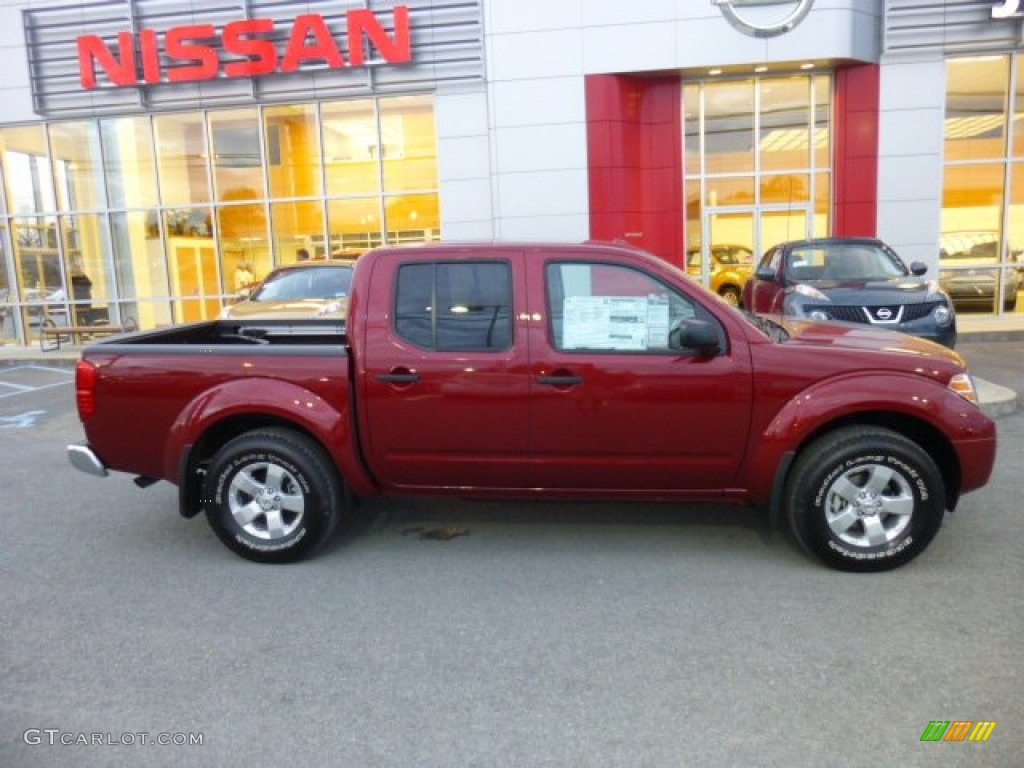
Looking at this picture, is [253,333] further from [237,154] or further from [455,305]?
[237,154]

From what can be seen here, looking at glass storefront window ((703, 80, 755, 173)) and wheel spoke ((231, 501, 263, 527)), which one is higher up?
glass storefront window ((703, 80, 755, 173))

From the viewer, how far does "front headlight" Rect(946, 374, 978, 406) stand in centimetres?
429

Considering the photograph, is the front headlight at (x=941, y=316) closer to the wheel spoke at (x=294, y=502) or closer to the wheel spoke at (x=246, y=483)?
the wheel spoke at (x=294, y=502)

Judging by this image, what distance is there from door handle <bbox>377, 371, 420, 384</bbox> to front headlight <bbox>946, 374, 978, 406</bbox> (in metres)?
2.93

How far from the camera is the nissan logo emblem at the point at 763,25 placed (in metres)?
13.9

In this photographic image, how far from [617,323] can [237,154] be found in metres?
14.6

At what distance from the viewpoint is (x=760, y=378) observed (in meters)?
4.25

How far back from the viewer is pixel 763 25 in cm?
1413

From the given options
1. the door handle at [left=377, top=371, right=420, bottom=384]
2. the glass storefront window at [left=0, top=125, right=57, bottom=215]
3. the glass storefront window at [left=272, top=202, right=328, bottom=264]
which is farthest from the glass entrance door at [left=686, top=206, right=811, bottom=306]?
the glass storefront window at [left=0, top=125, right=57, bottom=215]

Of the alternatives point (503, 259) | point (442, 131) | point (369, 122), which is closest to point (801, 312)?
point (503, 259)

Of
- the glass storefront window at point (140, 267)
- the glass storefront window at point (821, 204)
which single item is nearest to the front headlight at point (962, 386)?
the glass storefront window at point (821, 204)

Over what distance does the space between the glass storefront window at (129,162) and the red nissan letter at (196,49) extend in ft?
6.15

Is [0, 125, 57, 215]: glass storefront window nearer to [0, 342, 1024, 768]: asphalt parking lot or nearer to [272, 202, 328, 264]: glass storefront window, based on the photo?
[272, 202, 328, 264]: glass storefront window

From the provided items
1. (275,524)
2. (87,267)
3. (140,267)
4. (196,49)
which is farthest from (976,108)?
(87,267)
